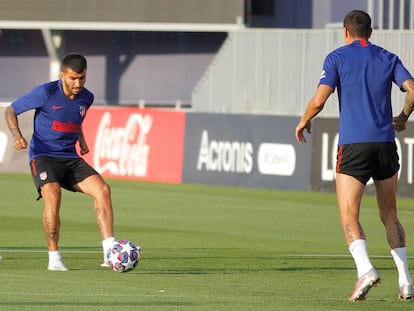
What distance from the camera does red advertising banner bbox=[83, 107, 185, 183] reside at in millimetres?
30281

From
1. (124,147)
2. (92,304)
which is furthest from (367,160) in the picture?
(124,147)

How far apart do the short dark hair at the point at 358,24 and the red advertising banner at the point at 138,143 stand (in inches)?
753

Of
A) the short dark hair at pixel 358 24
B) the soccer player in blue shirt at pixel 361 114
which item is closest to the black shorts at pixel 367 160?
the soccer player in blue shirt at pixel 361 114

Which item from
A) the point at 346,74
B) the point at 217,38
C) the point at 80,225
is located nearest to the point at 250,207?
the point at 80,225

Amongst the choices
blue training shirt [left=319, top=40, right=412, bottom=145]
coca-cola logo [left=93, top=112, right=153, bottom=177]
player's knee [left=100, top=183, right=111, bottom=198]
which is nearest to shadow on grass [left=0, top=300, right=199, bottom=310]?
blue training shirt [left=319, top=40, right=412, bottom=145]

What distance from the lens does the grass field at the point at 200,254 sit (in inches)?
423

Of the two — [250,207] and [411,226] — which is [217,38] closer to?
[250,207]

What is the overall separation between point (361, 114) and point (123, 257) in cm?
287

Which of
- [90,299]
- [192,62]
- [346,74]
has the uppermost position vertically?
[192,62]

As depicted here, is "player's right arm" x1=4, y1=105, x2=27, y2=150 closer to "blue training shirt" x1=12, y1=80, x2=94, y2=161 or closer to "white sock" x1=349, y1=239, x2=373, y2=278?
"blue training shirt" x1=12, y1=80, x2=94, y2=161

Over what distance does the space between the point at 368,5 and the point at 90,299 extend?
89.2 feet

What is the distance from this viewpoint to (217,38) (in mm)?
44094

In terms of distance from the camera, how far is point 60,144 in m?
13.8

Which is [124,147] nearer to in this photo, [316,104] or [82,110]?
[82,110]
